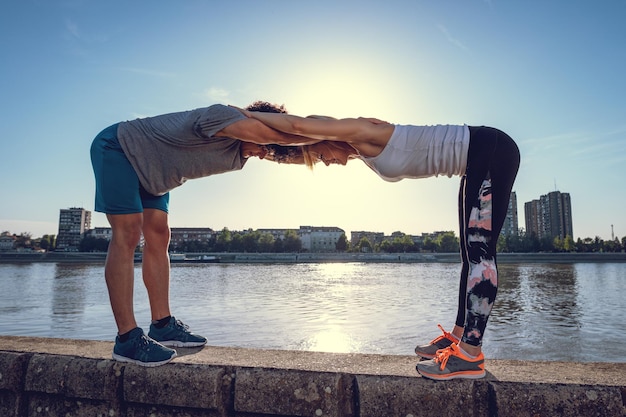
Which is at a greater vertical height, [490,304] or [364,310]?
[490,304]

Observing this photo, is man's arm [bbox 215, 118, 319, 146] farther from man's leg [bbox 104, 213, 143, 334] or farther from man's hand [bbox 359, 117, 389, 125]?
man's leg [bbox 104, 213, 143, 334]

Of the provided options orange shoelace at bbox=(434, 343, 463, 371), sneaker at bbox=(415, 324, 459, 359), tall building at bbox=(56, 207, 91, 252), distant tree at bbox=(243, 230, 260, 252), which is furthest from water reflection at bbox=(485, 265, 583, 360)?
tall building at bbox=(56, 207, 91, 252)

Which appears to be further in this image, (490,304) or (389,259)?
(389,259)

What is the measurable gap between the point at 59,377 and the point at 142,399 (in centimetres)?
54

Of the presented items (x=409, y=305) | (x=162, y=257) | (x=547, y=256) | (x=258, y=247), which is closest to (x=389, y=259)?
(x=547, y=256)

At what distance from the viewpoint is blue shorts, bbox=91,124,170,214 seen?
2.82m

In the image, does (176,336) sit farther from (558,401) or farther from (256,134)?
(558,401)

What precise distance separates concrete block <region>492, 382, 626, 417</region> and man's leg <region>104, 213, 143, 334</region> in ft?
6.97

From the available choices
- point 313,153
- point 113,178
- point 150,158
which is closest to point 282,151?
point 313,153

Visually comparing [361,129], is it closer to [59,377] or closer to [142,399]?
[142,399]

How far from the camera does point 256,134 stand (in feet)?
8.84

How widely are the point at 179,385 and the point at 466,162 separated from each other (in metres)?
2.02

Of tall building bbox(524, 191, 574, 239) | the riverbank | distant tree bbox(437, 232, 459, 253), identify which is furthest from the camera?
tall building bbox(524, 191, 574, 239)

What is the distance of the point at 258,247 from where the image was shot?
12544 cm
